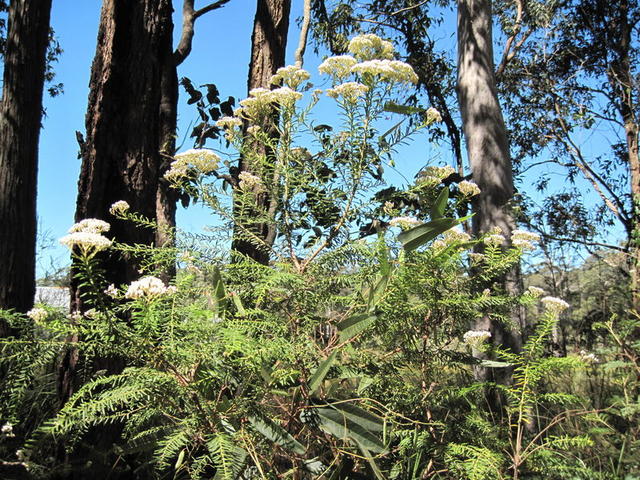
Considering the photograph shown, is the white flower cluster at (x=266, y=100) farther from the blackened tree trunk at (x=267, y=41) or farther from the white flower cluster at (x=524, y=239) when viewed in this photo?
the blackened tree trunk at (x=267, y=41)

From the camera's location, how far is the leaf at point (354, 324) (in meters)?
0.98

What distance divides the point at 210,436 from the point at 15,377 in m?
0.35

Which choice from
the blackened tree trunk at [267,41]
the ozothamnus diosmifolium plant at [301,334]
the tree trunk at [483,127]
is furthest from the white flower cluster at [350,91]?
the tree trunk at [483,127]

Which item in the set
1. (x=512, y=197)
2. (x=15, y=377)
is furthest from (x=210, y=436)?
(x=512, y=197)

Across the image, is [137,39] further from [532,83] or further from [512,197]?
[532,83]

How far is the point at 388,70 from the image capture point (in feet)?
4.50

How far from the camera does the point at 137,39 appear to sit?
2.03 meters

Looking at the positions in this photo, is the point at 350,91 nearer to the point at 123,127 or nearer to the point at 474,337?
the point at 474,337

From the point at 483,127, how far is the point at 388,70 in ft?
11.0

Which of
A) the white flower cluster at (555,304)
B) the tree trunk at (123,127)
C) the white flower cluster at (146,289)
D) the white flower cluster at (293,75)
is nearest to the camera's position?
Result: the white flower cluster at (146,289)

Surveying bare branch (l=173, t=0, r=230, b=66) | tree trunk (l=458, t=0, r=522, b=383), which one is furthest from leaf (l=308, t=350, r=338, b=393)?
bare branch (l=173, t=0, r=230, b=66)

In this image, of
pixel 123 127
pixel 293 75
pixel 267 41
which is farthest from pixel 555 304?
pixel 267 41

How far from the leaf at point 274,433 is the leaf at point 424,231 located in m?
0.45

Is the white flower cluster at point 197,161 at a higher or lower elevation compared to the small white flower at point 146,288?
higher
